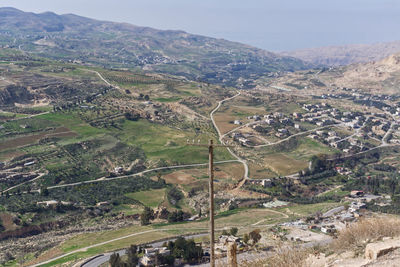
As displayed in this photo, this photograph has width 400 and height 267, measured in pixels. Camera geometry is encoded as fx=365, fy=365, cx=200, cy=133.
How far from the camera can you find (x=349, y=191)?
54.0 metres

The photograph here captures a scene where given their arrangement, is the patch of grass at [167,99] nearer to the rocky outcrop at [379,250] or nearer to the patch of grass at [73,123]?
the patch of grass at [73,123]

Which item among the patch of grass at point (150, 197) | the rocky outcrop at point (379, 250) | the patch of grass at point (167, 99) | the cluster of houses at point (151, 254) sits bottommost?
the patch of grass at point (150, 197)

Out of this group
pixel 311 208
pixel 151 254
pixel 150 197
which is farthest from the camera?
pixel 150 197

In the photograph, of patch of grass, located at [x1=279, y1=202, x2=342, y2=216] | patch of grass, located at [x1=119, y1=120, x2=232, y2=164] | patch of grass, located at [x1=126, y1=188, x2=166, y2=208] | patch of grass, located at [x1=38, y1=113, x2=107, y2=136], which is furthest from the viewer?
patch of grass, located at [x1=38, y1=113, x2=107, y2=136]

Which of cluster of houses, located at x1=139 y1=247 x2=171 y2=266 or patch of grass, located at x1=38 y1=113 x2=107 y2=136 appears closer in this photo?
cluster of houses, located at x1=139 y1=247 x2=171 y2=266

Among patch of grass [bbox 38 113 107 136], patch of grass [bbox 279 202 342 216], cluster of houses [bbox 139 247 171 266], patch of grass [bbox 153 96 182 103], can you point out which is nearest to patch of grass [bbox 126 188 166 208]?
cluster of houses [bbox 139 247 171 266]

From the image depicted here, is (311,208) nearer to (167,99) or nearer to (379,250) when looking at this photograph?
(379,250)

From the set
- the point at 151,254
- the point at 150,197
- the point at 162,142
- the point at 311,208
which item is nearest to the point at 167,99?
the point at 162,142

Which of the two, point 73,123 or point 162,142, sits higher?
point 73,123

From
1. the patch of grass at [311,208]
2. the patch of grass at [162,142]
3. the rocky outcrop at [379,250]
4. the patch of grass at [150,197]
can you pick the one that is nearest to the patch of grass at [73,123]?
the patch of grass at [162,142]

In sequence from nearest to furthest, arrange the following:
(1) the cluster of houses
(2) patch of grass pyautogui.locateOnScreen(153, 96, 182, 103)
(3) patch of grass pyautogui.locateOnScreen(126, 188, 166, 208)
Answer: (1) the cluster of houses, (3) patch of grass pyautogui.locateOnScreen(126, 188, 166, 208), (2) patch of grass pyautogui.locateOnScreen(153, 96, 182, 103)

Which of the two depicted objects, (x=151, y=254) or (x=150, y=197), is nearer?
(x=151, y=254)

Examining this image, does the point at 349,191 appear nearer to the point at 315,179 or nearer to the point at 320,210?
the point at 315,179

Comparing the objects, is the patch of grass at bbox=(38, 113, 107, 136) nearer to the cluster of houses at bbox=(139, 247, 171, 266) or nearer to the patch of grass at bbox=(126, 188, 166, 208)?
the patch of grass at bbox=(126, 188, 166, 208)
